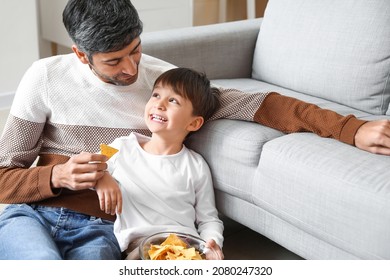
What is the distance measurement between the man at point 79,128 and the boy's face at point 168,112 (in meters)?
0.07

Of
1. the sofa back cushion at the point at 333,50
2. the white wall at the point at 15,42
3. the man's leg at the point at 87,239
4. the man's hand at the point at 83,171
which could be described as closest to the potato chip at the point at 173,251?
the man's leg at the point at 87,239

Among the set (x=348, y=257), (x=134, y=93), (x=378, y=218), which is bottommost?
(x=348, y=257)

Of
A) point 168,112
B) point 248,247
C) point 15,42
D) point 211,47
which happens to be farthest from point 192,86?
point 15,42

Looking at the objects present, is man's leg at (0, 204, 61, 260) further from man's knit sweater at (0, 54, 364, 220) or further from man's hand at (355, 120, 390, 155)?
man's hand at (355, 120, 390, 155)

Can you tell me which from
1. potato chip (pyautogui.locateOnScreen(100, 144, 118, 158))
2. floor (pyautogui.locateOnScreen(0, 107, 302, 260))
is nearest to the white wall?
floor (pyautogui.locateOnScreen(0, 107, 302, 260))

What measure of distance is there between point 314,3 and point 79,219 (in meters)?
1.25

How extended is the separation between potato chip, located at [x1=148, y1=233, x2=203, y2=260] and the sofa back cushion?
37.4 inches

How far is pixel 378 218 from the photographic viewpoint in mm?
1721

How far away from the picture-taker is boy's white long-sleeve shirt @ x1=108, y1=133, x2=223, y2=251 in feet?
6.30

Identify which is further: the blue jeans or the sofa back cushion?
the sofa back cushion

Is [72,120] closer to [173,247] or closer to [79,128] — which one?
[79,128]

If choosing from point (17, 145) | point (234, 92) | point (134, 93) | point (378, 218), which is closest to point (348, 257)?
point (378, 218)

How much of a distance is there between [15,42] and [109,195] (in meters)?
2.11
